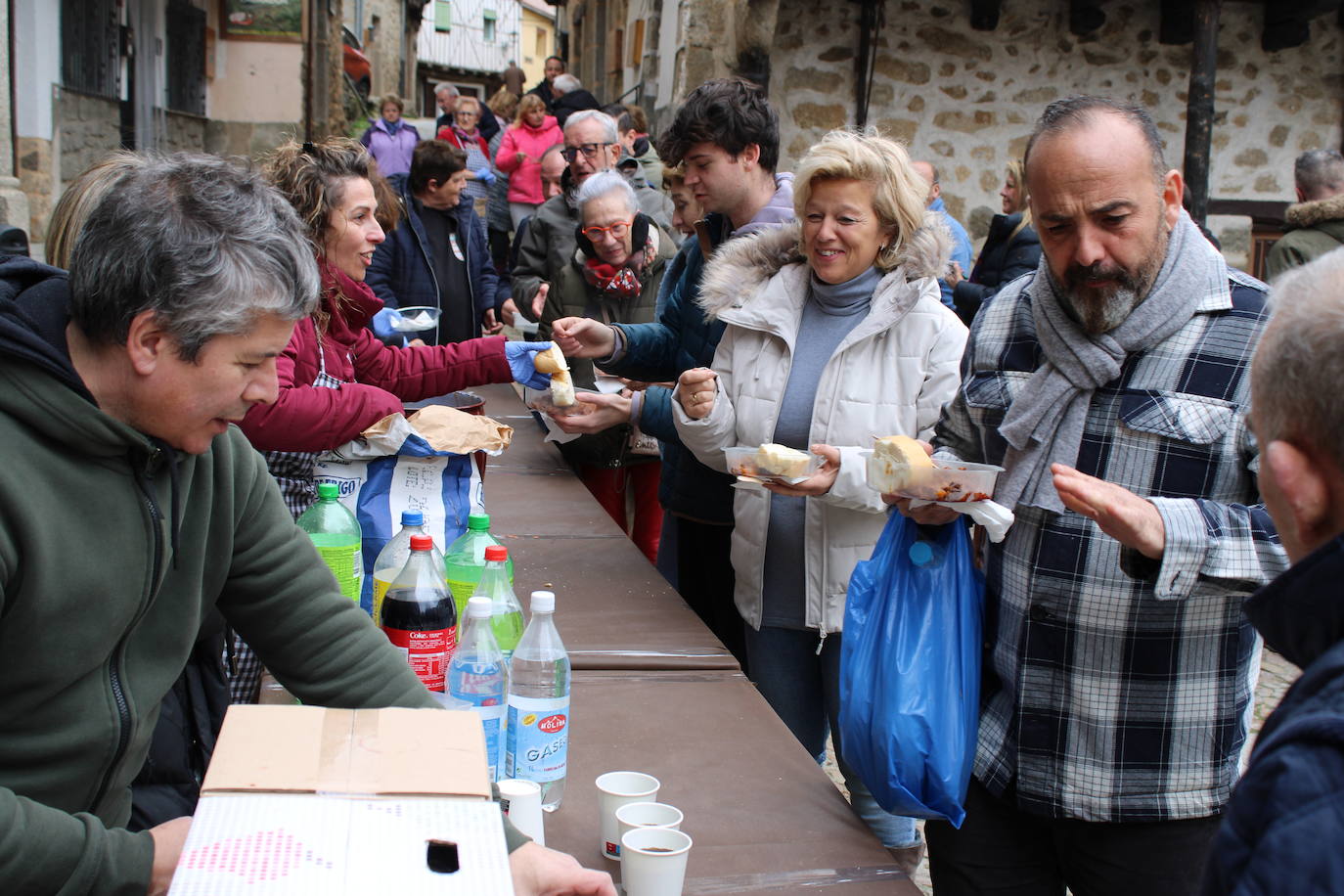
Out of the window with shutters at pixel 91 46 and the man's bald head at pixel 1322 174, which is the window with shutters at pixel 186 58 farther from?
the man's bald head at pixel 1322 174

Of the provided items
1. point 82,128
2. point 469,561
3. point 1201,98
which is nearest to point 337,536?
point 469,561

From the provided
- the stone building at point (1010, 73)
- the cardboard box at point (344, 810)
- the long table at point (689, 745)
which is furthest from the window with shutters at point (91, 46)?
the cardboard box at point (344, 810)

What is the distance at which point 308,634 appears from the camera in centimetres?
171

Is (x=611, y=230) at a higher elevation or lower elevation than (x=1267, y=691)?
higher

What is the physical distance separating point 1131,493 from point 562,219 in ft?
13.4

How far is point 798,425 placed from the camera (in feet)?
9.04

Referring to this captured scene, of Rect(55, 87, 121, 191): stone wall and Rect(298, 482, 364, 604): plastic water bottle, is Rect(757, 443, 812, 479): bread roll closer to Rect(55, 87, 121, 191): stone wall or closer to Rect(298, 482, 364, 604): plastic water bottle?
Rect(298, 482, 364, 604): plastic water bottle

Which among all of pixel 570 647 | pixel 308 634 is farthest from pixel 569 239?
pixel 308 634

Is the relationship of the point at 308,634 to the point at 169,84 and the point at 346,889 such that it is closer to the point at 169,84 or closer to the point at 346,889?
the point at 346,889

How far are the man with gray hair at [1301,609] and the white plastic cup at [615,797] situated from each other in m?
0.96

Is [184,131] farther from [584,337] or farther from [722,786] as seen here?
[722,786]

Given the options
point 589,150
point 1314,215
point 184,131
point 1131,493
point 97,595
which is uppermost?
point 184,131

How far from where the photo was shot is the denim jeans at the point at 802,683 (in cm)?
277

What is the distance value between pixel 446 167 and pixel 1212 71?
213 inches
